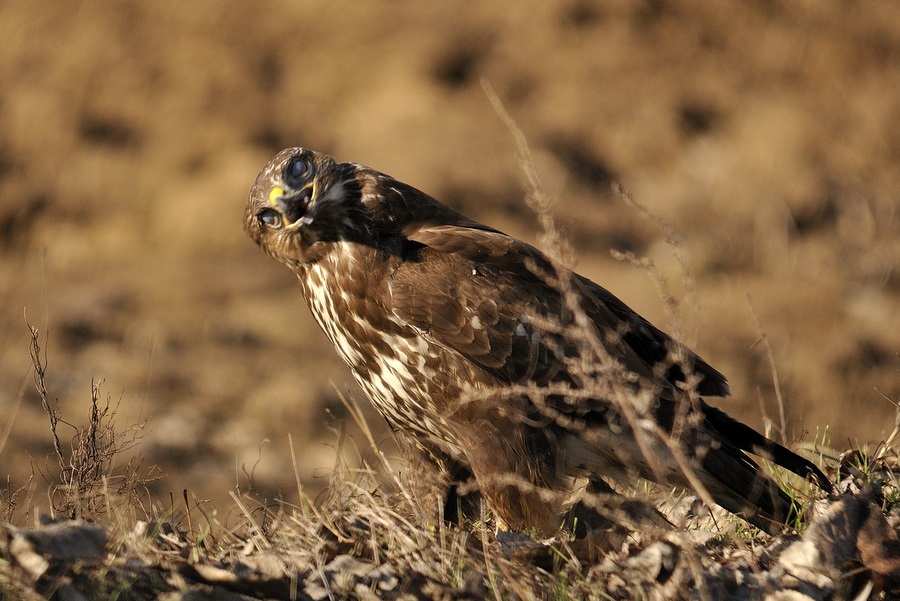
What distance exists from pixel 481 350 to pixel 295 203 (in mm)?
887

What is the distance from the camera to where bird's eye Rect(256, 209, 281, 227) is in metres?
4.43

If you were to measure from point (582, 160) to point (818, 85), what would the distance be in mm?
3350

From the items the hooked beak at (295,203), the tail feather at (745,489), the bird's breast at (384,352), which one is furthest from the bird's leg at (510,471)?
the hooked beak at (295,203)

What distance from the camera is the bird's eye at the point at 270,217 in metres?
4.43

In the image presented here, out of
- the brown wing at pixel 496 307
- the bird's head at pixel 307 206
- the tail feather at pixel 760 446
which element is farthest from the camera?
the bird's head at pixel 307 206

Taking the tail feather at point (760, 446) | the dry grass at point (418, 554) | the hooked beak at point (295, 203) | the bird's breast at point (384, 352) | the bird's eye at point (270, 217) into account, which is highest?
the hooked beak at point (295, 203)

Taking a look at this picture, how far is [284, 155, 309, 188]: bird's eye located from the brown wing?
445mm

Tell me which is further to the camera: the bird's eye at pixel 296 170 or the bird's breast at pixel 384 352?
the bird's eye at pixel 296 170

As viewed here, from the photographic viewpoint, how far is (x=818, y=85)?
1502 centimetres

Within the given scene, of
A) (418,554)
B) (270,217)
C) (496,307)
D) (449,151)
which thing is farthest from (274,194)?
(449,151)

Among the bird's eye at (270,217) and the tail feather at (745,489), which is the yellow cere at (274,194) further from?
the tail feather at (745,489)

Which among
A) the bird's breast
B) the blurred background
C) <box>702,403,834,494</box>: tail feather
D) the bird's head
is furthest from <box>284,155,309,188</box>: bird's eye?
the blurred background

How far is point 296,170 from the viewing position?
441 centimetres

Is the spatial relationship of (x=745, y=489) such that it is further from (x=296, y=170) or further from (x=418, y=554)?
(x=296, y=170)
